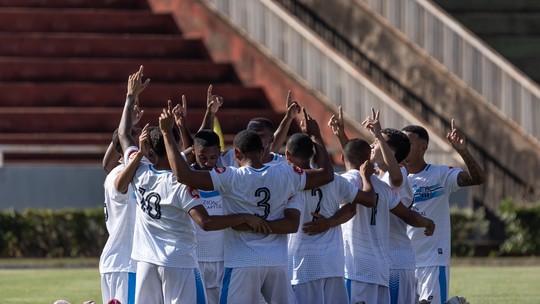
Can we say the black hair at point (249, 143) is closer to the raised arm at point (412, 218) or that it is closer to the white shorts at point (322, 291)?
the white shorts at point (322, 291)

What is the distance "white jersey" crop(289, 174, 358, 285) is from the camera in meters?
12.2

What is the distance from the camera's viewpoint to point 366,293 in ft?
41.5

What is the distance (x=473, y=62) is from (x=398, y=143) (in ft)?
54.4

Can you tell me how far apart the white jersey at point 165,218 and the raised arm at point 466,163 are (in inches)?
110

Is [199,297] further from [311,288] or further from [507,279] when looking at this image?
[507,279]

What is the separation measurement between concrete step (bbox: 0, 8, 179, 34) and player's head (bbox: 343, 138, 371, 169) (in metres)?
21.8

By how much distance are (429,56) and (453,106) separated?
1.22 m

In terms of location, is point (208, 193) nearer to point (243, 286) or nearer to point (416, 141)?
point (243, 286)

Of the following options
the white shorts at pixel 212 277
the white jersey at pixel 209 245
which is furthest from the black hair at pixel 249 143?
the white shorts at pixel 212 277

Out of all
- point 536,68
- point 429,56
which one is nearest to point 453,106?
point 429,56

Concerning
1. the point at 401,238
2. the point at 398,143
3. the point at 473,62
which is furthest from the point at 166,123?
the point at 473,62

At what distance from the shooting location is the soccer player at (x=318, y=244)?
12188 mm

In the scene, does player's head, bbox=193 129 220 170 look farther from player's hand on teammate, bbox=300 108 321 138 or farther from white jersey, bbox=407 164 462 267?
white jersey, bbox=407 164 462 267

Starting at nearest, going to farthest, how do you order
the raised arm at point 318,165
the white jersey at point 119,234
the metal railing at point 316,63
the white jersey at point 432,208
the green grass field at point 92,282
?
the raised arm at point 318,165 → the white jersey at point 119,234 → the white jersey at point 432,208 → the green grass field at point 92,282 → the metal railing at point 316,63
